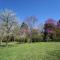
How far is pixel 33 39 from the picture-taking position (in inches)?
2430

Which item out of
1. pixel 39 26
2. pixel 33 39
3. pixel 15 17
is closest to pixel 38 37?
pixel 33 39

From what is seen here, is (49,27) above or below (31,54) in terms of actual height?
above

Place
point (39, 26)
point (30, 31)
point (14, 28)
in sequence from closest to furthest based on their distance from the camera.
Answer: point (14, 28) → point (30, 31) → point (39, 26)

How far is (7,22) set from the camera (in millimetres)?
36750

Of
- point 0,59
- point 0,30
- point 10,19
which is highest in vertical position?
point 10,19

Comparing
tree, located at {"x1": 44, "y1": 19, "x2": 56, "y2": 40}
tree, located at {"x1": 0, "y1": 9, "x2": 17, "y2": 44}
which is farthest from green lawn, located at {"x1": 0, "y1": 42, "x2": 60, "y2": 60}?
tree, located at {"x1": 44, "y1": 19, "x2": 56, "y2": 40}

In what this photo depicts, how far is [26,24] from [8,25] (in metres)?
28.4

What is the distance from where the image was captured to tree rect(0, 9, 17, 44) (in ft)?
118

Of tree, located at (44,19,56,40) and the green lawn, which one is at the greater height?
tree, located at (44,19,56,40)

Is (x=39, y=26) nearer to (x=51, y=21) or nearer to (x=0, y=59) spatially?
(x=51, y=21)

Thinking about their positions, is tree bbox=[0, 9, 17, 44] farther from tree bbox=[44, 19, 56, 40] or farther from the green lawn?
tree bbox=[44, 19, 56, 40]

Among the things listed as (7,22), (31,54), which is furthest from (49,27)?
(31,54)

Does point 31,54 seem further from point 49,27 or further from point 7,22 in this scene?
point 49,27

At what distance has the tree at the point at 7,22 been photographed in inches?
1415
